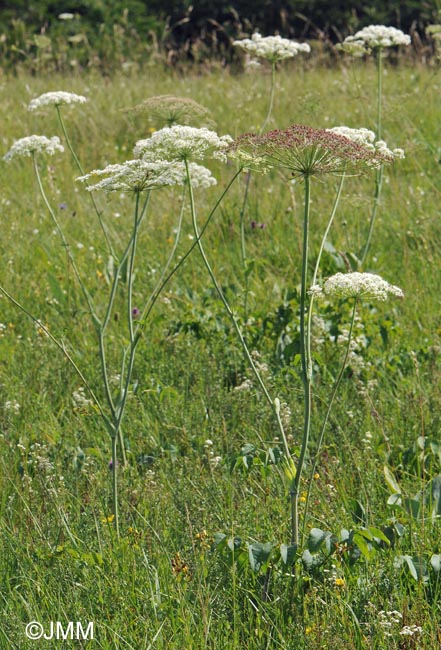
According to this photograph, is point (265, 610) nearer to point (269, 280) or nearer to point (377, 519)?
point (377, 519)

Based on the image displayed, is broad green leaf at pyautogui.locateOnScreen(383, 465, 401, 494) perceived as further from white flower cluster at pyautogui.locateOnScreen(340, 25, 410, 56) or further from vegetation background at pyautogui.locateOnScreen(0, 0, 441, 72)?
vegetation background at pyautogui.locateOnScreen(0, 0, 441, 72)

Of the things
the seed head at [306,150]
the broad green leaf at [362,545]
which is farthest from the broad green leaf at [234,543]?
the seed head at [306,150]

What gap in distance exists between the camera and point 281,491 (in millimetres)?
2588

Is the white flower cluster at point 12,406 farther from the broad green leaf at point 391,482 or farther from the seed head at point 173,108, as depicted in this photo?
the broad green leaf at point 391,482

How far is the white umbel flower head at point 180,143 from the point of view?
225 cm

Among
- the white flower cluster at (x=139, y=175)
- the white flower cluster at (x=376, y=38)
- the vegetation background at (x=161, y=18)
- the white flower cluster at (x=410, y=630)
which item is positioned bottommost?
the white flower cluster at (x=410, y=630)

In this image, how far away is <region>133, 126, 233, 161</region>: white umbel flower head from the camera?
2246 mm

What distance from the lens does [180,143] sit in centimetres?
224

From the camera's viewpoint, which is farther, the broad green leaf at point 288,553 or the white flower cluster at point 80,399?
the white flower cluster at point 80,399

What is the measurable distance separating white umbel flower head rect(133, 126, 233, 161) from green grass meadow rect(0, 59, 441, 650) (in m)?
0.33

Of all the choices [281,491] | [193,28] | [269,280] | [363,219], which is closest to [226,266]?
[269,280]

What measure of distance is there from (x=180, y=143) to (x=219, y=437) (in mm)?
1148

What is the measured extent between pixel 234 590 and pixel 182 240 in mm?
3144

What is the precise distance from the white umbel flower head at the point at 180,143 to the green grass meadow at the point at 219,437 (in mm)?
334
